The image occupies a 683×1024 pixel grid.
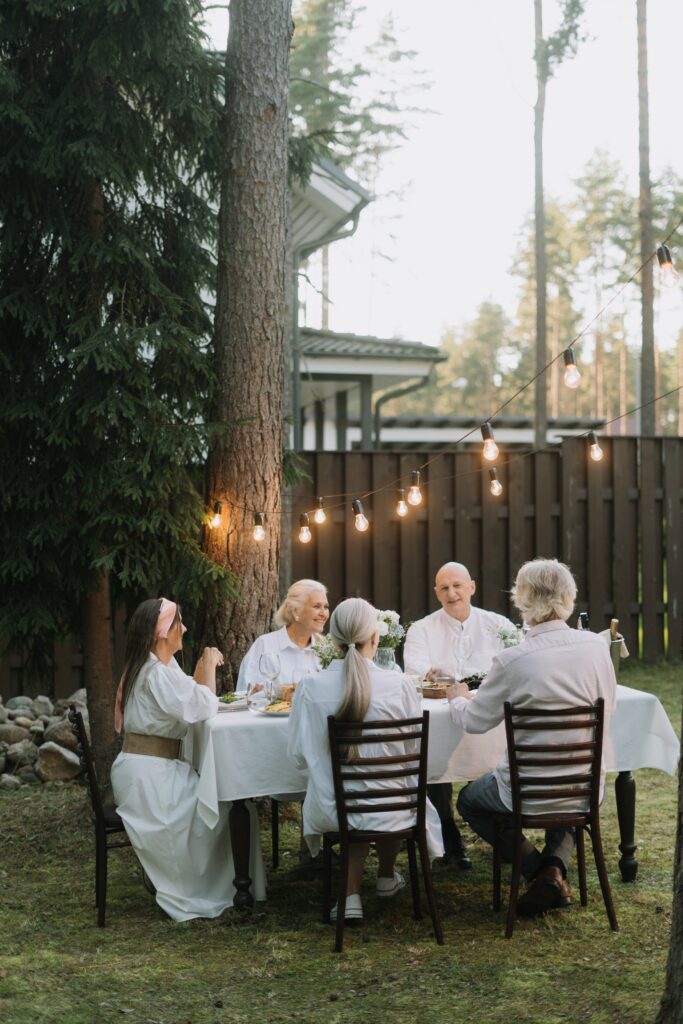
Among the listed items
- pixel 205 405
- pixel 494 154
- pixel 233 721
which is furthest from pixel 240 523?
pixel 494 154

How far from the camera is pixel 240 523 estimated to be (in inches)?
→ 276

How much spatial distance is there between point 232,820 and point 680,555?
7905mm

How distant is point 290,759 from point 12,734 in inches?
166

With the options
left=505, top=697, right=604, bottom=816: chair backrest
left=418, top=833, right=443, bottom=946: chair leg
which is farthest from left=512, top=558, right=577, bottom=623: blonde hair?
left=418, top=833, right=443, bottom=946: chair leg

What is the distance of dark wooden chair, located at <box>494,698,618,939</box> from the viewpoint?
4.85m

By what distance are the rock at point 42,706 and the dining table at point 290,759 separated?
429 cm

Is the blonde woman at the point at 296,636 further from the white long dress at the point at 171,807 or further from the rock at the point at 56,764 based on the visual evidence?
the rock at the point at 56,764

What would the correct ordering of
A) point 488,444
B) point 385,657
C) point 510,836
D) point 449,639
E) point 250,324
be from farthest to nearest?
point 250,324 < point 449,639 < point 488,444 < point 385,657 < point 510,836

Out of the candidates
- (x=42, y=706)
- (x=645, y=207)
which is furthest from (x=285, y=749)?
(x=645, y=207)

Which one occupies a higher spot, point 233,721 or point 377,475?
point 377,475

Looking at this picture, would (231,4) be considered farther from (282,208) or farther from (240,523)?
(240,523)

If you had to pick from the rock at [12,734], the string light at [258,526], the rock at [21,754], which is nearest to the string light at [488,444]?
the string light at [258,526]

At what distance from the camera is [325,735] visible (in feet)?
16.1

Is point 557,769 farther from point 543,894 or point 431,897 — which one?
point 431,897
